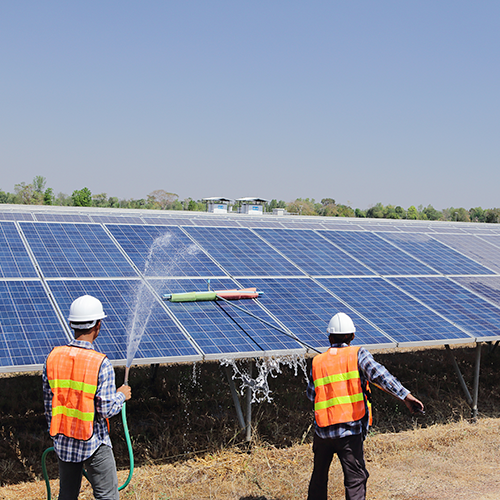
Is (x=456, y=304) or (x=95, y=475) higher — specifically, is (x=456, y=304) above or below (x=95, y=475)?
above

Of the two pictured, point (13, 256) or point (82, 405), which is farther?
point (13, 256)

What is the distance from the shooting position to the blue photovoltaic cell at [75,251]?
9500mm

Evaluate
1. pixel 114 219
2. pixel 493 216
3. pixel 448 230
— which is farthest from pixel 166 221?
pixel 493 216

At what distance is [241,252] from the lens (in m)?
11.8

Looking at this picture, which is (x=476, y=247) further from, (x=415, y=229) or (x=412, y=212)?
(x=412, y=212)

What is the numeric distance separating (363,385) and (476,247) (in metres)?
11.5

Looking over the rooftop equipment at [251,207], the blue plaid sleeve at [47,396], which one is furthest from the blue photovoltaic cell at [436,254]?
the rooftop equipment at [251,207]

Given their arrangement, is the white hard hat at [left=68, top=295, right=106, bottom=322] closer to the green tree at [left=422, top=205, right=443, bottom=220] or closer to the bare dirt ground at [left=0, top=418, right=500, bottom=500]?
the bare dirt ground at [left=0, top=418, right=500, bottom=500]

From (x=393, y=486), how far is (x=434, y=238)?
9026 mm

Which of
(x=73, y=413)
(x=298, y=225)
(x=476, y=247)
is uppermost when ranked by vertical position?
(x=298, y=225)

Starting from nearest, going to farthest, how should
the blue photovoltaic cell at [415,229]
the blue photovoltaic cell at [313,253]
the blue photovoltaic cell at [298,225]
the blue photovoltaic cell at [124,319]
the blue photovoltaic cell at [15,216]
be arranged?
the blue photovoltaic cell at [124,319] → the blue photovoltaic cell at [15,216] → the blue photovoltaic cell at [313,253] → the blue photovoltaic cell at [298,225] → the blue photovoltaic cell at [415,229]

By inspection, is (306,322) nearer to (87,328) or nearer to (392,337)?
(392,337)

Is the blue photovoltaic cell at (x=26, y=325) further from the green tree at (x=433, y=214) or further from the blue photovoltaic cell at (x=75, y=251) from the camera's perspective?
the green tree at (x=433, y=214)

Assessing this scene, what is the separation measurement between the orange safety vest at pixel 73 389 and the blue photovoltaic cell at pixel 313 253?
6995mm
